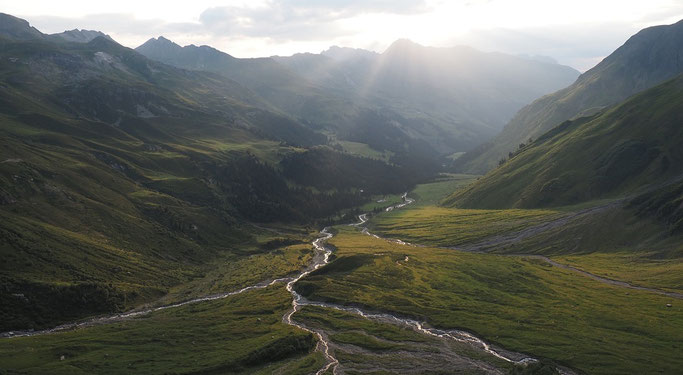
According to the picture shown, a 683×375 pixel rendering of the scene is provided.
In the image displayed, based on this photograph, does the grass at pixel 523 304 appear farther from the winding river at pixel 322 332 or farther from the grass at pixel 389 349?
the grass at pixel 389 349

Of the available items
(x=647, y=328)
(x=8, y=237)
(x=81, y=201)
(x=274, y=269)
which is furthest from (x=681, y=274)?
(x=81, y=201)

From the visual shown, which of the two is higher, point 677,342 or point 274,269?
point 677,342

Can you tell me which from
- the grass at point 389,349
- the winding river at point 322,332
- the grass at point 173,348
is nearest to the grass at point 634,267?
the winding river at point 322,332

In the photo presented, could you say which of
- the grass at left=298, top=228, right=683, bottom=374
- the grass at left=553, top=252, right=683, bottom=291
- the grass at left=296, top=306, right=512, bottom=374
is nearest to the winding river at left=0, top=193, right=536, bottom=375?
the grass at left=296, top=306, right=512, bottom=374

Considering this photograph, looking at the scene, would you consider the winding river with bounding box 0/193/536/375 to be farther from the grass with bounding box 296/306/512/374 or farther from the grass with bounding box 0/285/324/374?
the grass with bounding box 0/285/324/374

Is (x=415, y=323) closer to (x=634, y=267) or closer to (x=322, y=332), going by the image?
(x=322, y=332)

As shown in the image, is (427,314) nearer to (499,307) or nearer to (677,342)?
(499,307)

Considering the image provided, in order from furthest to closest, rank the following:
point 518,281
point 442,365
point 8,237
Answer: point 518,281, point 8,237, point 442,365
